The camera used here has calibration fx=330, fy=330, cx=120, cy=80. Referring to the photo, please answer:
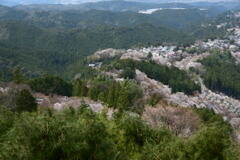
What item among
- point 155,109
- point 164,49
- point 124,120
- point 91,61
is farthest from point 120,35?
point 124,120

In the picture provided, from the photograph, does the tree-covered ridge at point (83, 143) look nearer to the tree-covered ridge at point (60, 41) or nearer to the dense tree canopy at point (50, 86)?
the dense tree canopy at point (50, 86)

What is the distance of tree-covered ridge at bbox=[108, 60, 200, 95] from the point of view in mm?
73125

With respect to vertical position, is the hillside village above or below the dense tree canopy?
below

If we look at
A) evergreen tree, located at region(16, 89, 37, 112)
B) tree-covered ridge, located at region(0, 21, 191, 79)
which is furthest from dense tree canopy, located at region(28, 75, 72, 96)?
tree-covered ridge, located at region(0, 21, 191, 79)

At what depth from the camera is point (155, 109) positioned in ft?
124

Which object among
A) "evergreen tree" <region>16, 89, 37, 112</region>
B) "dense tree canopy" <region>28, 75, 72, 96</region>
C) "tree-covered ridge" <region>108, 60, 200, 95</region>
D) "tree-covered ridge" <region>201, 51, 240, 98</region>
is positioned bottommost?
"tree-covered ridge" <region>201, 51, 240, 98</region>

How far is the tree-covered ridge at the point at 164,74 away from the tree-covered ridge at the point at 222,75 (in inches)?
490

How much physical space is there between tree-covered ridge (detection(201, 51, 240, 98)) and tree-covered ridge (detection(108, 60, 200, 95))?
490 inches

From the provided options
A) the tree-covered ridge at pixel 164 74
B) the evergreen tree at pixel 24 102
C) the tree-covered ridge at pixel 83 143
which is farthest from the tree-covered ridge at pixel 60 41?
the tree-covered ridge at pixel 83 143

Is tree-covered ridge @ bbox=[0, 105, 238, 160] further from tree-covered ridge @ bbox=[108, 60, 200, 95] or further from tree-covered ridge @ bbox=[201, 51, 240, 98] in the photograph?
tree-covered ridge @ bbox=[201, 51, 240, 98]

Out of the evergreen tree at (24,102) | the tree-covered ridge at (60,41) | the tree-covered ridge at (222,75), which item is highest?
the evergreen tree at (24,102)

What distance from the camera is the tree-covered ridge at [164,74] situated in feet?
240

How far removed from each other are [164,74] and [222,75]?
23988 millimetres

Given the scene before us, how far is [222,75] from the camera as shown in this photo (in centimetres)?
9281
